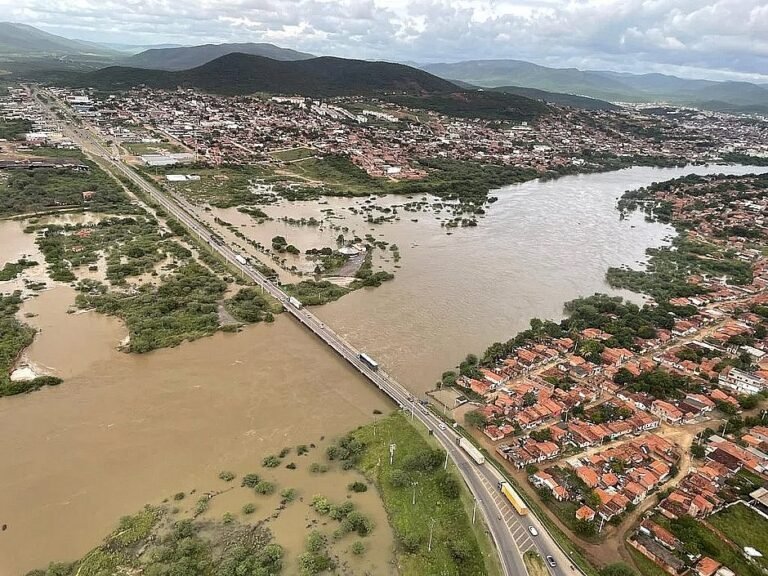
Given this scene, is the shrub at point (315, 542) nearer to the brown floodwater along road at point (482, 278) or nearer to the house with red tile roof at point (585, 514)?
the house with red tile roof at point (585, 514)

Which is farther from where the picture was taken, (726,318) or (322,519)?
(726,318)

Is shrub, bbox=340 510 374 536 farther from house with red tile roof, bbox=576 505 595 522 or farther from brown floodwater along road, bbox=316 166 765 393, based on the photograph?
brown floodwater along road, bbox=316 166 765 393

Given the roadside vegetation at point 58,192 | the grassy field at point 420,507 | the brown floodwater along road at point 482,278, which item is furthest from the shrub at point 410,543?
the roadside vegetation at point 58,192

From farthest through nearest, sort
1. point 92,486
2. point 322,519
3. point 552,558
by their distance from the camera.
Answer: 1. point 92,486
2. point 322,519
3. point 552,558

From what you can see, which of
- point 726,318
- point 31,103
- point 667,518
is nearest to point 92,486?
point 667,518

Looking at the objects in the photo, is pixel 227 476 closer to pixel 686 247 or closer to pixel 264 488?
pixel 264 488

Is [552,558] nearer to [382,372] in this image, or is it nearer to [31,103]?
[382,372]
